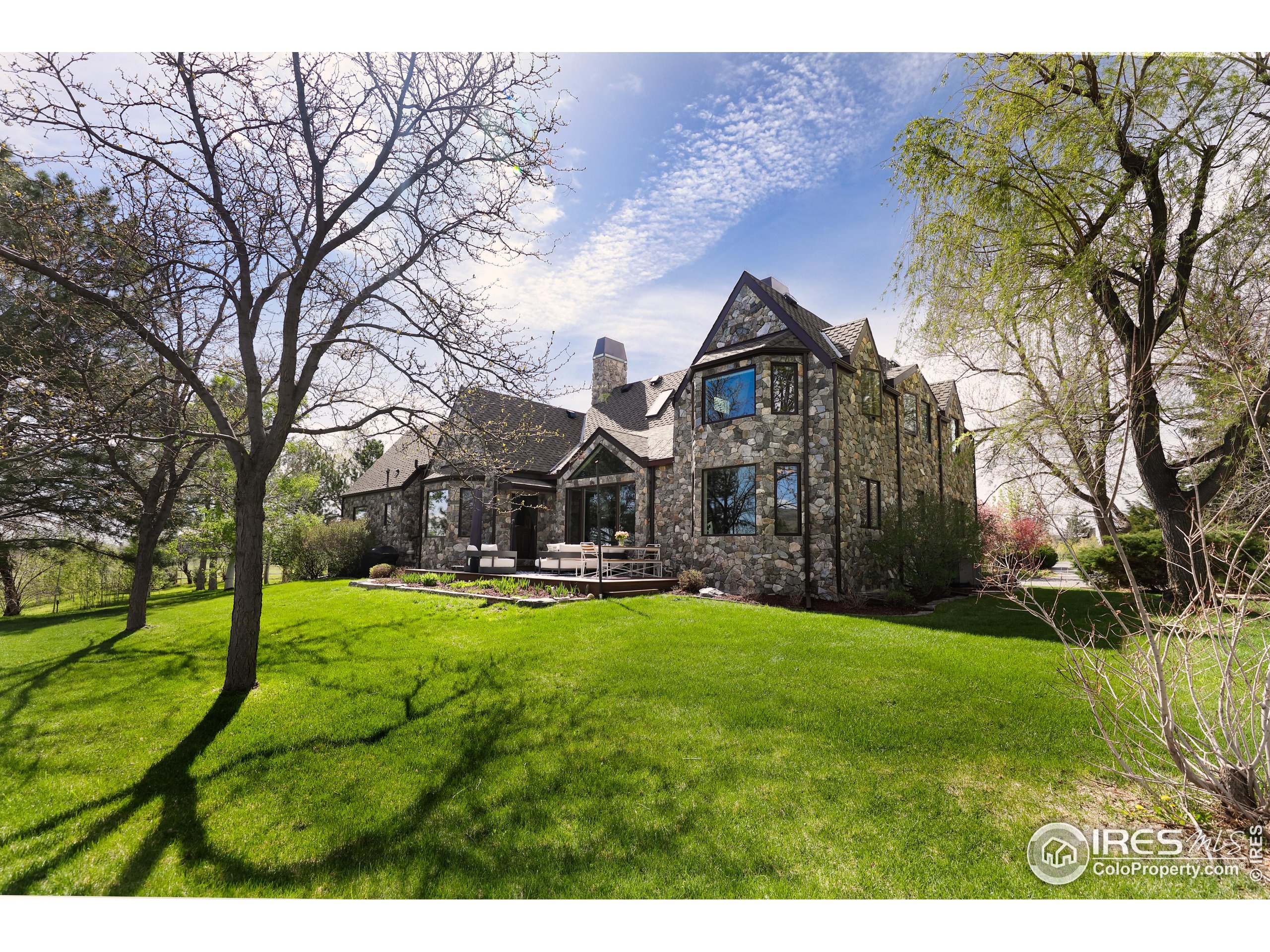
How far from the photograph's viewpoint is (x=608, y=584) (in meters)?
11.4

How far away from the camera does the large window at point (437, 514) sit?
62.6 feet

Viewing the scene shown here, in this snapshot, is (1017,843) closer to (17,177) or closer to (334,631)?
(334,631)

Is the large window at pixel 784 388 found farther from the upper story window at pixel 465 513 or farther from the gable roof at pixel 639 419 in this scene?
the upper story window at pixel 465 513

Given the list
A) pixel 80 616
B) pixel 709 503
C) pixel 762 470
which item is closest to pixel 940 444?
pixel 762 470

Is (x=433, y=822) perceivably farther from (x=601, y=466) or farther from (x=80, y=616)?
(x=80, y=616)

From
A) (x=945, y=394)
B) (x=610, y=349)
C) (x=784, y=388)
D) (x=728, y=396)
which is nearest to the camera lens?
(x=784, y=388)

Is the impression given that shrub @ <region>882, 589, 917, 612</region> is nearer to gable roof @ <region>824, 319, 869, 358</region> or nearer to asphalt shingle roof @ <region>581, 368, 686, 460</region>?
gable roof @ <region>824, 319, 869, 358</region>

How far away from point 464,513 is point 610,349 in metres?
8.37

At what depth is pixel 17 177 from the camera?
505cm

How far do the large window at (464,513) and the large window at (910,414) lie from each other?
46.4 feet
